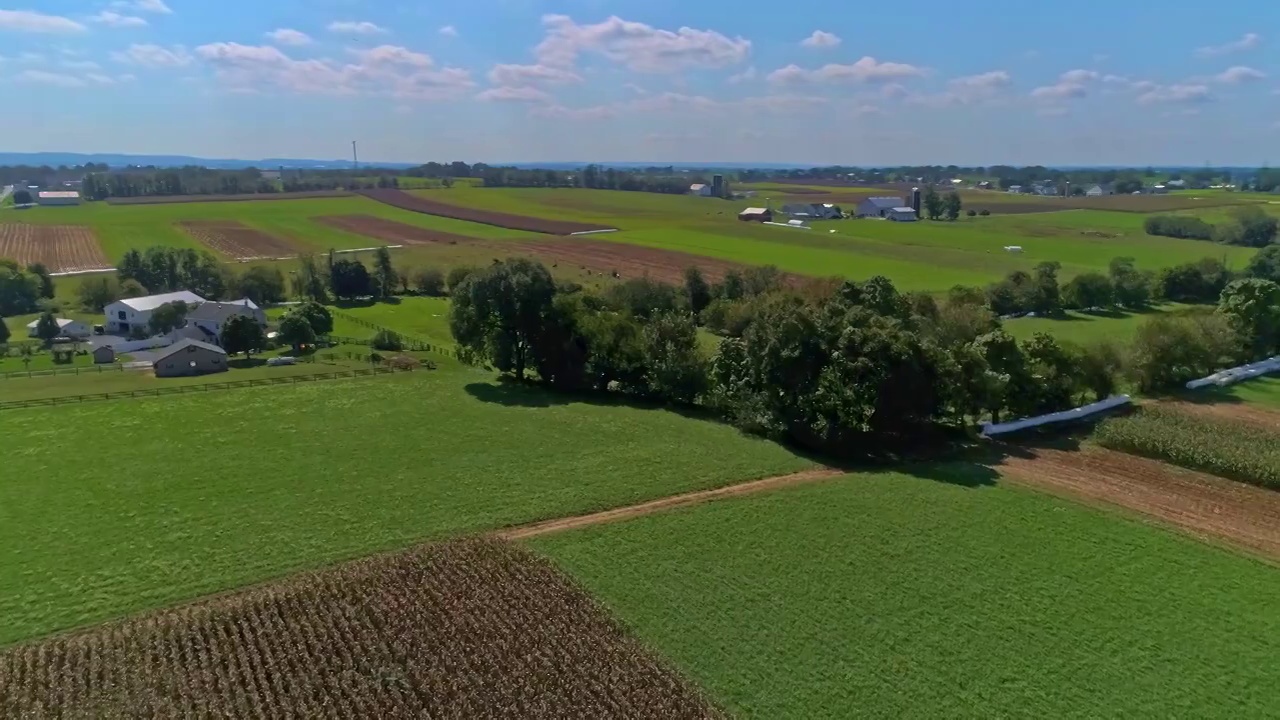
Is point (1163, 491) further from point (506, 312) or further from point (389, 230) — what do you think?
point (389, 230)

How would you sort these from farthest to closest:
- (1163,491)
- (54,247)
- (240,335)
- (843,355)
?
(54,247) < (240,335) < (843,355) < (1163,491)

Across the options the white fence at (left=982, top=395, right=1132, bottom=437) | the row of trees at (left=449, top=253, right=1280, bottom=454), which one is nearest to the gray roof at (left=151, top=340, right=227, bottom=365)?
the row of trees at (left=449, top=253, right=1280, bottom=454)

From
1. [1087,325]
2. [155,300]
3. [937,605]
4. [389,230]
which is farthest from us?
[389,230]

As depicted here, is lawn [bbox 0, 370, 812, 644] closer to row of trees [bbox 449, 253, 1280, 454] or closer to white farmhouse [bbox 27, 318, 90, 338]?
row of trees [bbox 449, 253, 1280, 454]

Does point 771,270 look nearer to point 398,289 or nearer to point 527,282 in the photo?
point 527,282

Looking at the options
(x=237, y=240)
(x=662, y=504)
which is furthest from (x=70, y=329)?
(x=662, y=504)

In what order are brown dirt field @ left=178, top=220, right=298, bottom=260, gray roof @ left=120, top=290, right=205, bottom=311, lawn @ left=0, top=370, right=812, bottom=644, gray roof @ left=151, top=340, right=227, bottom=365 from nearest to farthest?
lawn @ left=0, top=370, right=812, bottom=644
gray roof @ left=151, top=340, right=227, bottom=365
gray roof @ left=120, top=290, right=205, bottom=311
brown dirt field @ left=178, top=220, right=298, bottom=260
